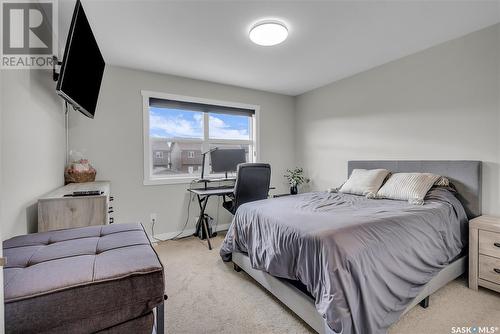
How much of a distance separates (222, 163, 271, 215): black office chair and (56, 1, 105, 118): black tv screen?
1.63 m

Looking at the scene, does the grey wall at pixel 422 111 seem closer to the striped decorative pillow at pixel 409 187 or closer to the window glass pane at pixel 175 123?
the striped decorative pillow at pixel 409 187

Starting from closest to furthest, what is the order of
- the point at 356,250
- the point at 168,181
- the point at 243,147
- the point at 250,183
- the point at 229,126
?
1. the point at 356,250
2. the point at 250,183
3. the point at 168,181
4. the point at 229,126
5. the point at 243,147

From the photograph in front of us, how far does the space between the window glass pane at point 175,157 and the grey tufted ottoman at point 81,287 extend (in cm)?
230

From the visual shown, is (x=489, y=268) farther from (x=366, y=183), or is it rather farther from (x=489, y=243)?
(x=366, y=183)

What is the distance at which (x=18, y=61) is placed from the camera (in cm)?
152

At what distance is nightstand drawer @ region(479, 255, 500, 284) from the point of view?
1885mm

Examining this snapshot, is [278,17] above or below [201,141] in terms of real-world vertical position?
above

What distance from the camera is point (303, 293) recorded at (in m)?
1.57

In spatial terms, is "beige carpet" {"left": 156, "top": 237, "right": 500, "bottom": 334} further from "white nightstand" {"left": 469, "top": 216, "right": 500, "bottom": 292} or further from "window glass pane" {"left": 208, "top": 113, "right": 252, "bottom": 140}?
"window glass pane" {"left": 208, "top": 113, "right": 252, "bottom": 140}

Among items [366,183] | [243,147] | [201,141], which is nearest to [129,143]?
[201,141]

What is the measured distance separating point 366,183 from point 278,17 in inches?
80.9

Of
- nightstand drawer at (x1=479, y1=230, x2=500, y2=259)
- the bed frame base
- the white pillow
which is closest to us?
the bed frame base

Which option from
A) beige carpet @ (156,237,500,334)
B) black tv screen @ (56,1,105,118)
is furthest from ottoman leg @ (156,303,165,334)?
black tv screen @ (56,1,105,118)

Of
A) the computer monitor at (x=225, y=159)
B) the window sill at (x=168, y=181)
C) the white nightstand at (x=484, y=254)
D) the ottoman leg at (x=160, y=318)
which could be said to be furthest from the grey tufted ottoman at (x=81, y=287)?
the white nightstand at (x=484, y=254)
